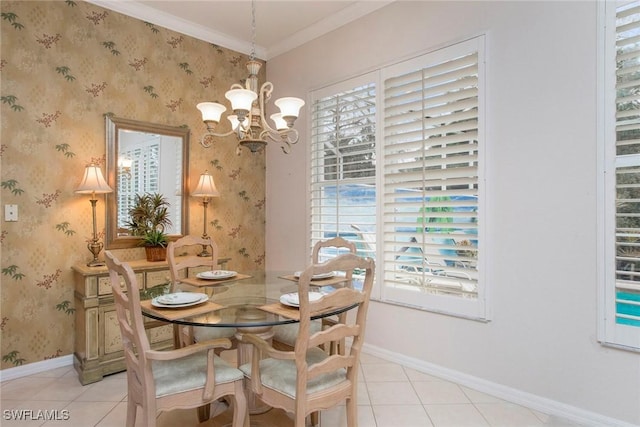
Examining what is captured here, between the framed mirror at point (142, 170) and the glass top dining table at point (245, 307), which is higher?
the framed mirror at point (142, 170)

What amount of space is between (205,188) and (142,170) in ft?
1.89

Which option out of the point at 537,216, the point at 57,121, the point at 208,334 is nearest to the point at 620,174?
the point at 537,216

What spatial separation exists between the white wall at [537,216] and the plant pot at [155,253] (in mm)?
2206

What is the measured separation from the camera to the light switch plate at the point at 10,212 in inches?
107

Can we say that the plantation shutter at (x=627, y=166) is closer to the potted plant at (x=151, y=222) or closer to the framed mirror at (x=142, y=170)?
the potted plant at (x=151, y=222)

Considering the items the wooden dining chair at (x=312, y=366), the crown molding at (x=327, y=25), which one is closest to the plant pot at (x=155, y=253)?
the wooden dining chair at (x=312, y=366)

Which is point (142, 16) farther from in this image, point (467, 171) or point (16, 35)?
point (467, 171)

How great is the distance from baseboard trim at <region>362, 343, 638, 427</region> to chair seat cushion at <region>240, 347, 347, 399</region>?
1.17 m

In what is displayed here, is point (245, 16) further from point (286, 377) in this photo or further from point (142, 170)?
point (286, 377)

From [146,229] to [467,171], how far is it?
276 cm

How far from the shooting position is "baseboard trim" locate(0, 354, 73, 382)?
273 centimetres

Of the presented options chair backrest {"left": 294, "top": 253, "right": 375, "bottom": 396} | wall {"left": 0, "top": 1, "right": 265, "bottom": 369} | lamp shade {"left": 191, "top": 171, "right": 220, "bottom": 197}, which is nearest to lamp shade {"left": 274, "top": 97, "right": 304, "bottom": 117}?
chair backrest {"left": 294, "top": 253, "right": 375, "bottom": 396}

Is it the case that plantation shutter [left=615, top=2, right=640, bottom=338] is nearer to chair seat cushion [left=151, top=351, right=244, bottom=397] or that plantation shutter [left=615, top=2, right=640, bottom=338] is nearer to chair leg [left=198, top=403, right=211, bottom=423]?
chair seat cushion [left=151, top=351, right=244, bottom=397]

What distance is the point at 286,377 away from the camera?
5.77 ft
